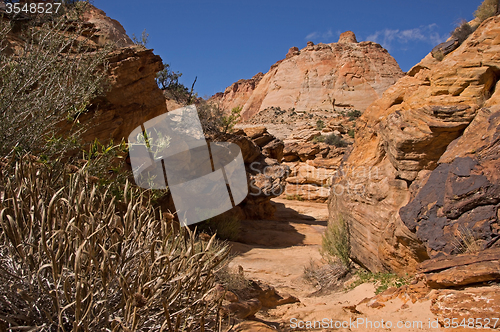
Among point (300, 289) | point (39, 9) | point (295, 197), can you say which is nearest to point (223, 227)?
point (300, 289)

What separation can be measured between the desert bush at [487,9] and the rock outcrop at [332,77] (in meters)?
41.7

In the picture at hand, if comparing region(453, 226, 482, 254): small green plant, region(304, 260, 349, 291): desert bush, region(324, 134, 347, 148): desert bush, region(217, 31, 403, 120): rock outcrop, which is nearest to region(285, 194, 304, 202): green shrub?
region(324, 134, 347, 148): desert bush

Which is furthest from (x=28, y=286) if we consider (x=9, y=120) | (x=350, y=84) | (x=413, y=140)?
(x=350, y=84)

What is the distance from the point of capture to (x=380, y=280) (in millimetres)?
4617

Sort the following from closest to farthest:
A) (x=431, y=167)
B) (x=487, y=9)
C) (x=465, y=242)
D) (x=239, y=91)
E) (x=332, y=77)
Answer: (x=465, y=242)
(x=431, y=167)
(x=487, y=9)
(x=332, y=77)
(x=239, y=91)

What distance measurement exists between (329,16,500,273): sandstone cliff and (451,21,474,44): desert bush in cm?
71

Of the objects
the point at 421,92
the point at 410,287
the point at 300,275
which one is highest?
the point at 421,92

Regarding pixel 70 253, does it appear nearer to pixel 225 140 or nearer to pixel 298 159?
pixel 225 140

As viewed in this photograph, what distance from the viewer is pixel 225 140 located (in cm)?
1075

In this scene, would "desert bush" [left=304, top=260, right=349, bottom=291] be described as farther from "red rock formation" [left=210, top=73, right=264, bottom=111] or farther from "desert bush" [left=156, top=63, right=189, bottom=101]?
"red rock formation" [left=210, top=73, right=264, bottom=111]

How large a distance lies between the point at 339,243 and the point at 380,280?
1.37 meters

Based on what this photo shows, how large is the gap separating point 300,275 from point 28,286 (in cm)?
545

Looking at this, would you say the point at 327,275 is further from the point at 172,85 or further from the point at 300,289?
the point at 172,85

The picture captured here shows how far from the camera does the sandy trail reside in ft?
10.0
